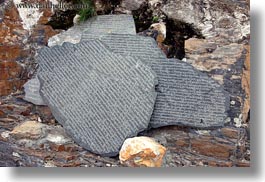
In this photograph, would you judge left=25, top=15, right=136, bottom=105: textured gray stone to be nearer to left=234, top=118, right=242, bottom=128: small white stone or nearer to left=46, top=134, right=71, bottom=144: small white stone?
left=46, top=134, right=71, bottom=144: small white stone

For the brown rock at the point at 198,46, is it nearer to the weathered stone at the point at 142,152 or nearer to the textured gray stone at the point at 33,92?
the weathered stone at the point at 142,152

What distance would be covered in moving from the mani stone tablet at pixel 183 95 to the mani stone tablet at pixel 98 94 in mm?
46

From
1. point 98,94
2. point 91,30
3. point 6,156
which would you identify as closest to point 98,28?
point 91,30

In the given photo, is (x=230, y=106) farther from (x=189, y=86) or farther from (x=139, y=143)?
(x=139, y=143)

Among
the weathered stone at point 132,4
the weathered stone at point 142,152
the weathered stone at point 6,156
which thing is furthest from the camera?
the weathered stone at point 132,4

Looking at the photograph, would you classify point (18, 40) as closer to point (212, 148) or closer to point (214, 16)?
point (214, 16)

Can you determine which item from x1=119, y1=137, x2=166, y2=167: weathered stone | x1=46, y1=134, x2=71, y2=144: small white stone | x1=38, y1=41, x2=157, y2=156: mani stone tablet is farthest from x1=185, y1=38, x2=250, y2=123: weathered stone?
x1=46, y1=134, x2=71, y2=144: small white stone

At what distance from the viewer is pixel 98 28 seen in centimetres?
265

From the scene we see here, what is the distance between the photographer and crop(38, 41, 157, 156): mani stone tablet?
8.20 ft

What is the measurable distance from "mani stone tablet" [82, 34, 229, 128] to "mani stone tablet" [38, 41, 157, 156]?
46 mm

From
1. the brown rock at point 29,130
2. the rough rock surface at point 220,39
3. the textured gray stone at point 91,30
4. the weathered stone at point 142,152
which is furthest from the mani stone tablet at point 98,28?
the weathered stone at point 142,152

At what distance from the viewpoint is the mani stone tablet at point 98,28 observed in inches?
104

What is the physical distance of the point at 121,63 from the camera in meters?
2.55

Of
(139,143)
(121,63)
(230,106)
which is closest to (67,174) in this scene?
(139,143)
